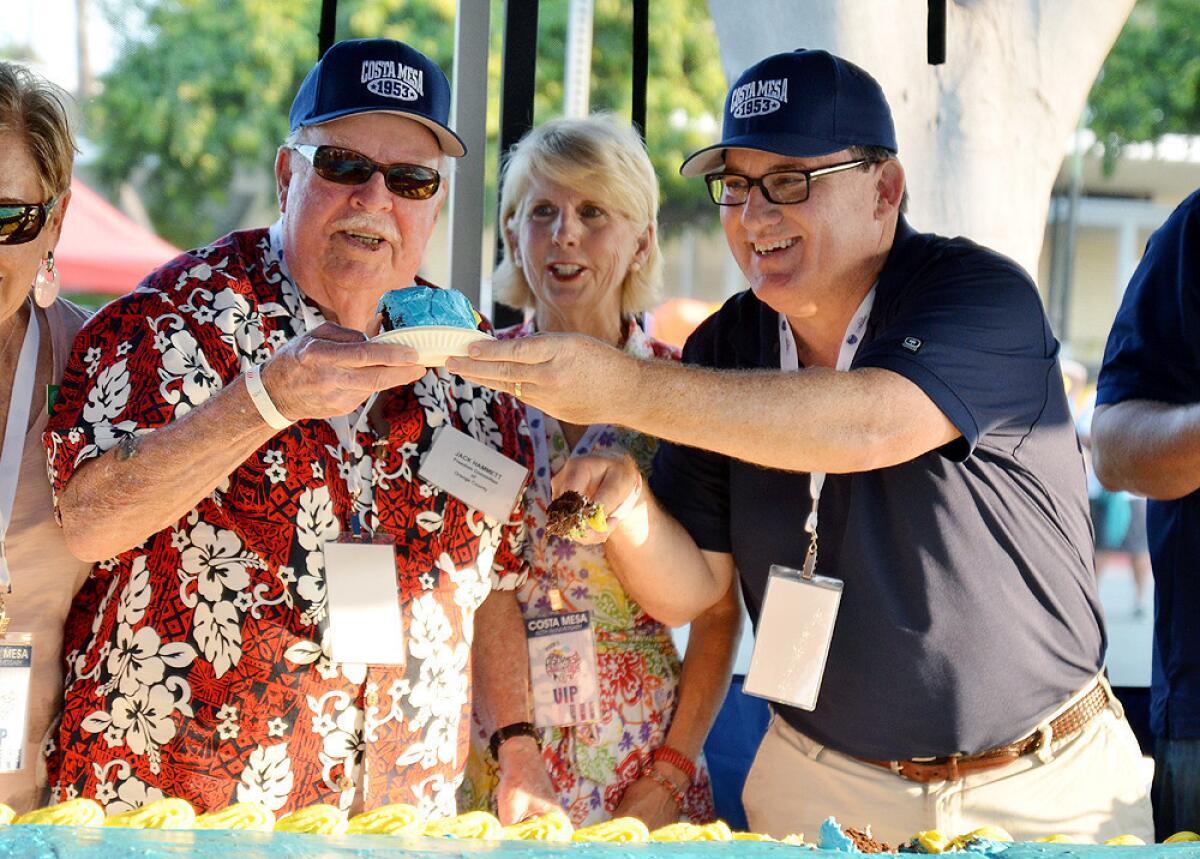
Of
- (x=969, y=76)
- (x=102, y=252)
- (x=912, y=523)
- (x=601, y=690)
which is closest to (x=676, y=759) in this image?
(x=601, y=690)

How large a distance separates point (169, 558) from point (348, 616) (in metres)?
0.32

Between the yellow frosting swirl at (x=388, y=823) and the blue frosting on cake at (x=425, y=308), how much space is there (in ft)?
2.48

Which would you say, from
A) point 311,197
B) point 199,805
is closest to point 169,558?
point 199,805

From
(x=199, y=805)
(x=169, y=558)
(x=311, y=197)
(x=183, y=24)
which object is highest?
(x=183, y=24)

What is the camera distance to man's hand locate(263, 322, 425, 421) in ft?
6.10

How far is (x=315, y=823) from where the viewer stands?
1595 mm

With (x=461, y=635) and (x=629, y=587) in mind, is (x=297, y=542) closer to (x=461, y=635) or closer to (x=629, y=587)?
(x=461, y=635)

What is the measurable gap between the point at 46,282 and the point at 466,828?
3.99ft

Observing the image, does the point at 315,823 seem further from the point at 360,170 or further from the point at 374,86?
the point at 374,86

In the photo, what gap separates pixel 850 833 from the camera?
67.7 inches

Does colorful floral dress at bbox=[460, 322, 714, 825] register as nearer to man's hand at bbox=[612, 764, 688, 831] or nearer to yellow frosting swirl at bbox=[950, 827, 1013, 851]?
man's hand at bbox=[612, 764, 688, 831]

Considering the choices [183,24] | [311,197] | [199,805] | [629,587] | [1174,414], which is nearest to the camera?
[199,805]

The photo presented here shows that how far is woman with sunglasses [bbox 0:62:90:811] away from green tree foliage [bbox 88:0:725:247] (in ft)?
34.3

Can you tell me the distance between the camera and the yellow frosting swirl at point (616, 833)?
1.65 meters
